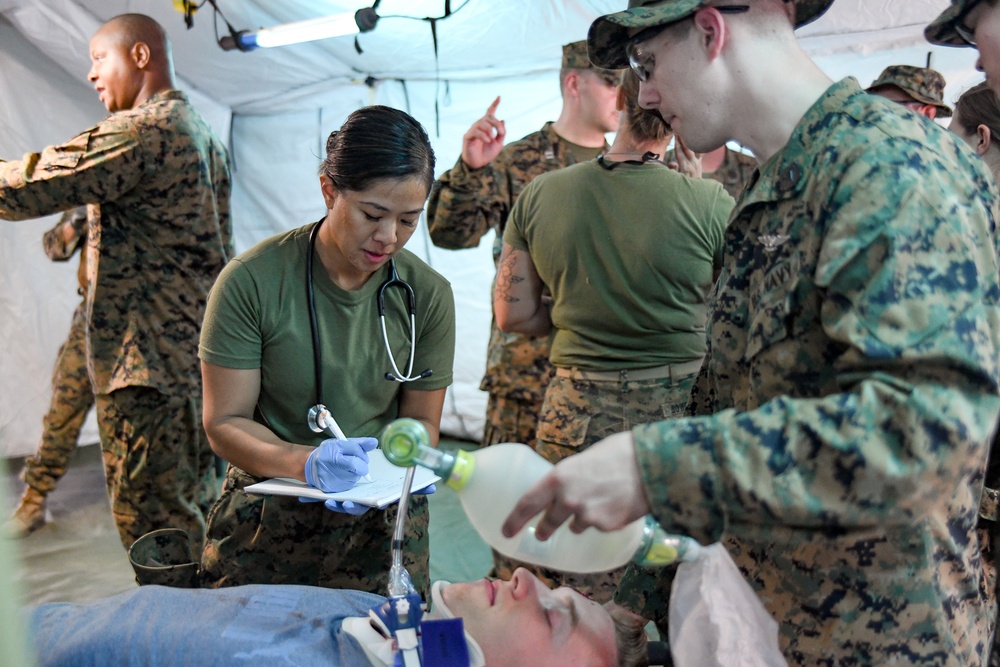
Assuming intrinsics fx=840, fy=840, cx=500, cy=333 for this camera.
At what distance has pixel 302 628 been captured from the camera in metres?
1.49

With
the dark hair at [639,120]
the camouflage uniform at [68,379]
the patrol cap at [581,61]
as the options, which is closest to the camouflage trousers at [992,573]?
the dark hair at [639,120]

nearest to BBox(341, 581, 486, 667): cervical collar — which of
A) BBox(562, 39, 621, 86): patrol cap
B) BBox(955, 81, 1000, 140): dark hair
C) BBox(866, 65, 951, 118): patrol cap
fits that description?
BBox(955, 81, 1000, 140): dark hair

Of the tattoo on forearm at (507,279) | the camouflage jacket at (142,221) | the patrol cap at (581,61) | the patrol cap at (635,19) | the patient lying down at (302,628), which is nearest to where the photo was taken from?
the patrol cap at (635,19)

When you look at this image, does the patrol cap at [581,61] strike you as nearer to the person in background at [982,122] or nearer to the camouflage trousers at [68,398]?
the person in background at [982,122]

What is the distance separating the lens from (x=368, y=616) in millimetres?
1529

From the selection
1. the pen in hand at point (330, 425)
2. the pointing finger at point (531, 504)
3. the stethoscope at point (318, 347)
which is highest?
the pointing finger at point (531, 504)

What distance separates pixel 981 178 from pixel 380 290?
3.90 ft

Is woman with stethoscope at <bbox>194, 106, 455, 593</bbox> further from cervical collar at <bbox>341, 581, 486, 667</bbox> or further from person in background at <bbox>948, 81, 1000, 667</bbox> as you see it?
person in background at <bbox>948, 81, 1000, 667</bbox>

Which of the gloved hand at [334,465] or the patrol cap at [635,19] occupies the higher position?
the patrol cap at [635,19]

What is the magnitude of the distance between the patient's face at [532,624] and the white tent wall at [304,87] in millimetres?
2631

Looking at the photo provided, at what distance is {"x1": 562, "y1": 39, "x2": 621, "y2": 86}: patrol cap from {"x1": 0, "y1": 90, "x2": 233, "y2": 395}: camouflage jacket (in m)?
1.24

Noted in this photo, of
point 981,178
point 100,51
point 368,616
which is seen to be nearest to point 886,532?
point 981,178

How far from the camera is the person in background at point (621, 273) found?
84.8 inches

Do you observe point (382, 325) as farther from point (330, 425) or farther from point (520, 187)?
point (520, 187)
